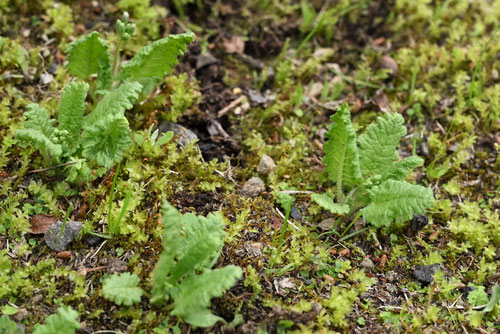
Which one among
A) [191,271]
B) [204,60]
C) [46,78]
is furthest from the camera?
[204,60]

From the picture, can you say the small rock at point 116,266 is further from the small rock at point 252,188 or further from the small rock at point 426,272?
the small rock at point 426,272

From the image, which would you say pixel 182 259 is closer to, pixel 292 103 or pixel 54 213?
pixel 54 213

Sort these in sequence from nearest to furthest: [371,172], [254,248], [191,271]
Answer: [191,271]
[254,248]
[371,172]

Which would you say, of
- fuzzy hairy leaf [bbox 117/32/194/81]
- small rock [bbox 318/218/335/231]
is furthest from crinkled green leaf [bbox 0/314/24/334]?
small rock [bbox 318/218/335/231]

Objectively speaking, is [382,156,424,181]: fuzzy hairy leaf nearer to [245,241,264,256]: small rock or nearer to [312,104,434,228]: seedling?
[312,104,434,228]: seedling

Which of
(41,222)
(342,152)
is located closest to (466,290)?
(342,152)

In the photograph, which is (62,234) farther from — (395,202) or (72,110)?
(395,202)

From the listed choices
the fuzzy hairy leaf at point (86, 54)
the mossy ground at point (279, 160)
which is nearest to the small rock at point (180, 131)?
the mossy ground at point (279, 160)
